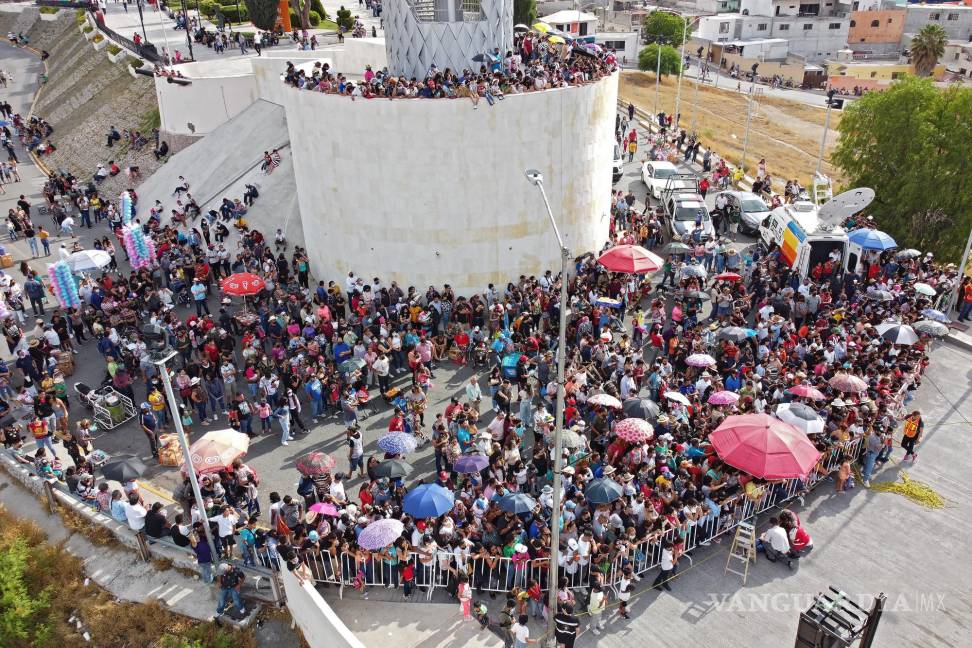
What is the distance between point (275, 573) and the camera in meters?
14.7

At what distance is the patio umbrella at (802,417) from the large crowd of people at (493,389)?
2.40ft

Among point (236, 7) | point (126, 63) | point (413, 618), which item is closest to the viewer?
point (413, 618)

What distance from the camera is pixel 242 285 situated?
74.5 ft

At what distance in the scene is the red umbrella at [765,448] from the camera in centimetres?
1458

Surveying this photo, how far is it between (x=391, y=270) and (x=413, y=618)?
13.8 metres

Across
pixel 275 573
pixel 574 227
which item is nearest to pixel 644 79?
pixel 574 227

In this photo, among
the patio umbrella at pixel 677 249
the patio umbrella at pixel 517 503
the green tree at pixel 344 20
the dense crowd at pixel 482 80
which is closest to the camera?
the patio umbrella at pixel 517 503

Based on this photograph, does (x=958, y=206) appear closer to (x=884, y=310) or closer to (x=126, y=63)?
(x=884, y=310)

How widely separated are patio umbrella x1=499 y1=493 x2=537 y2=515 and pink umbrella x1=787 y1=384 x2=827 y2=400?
728 centimetres

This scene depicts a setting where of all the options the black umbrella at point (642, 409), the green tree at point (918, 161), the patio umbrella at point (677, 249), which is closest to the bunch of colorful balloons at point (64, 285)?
the black umbrella at point (642, 409)

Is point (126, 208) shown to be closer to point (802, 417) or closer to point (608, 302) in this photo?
point (608, 302)

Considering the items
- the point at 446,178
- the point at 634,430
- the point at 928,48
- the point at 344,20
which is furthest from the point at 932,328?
the point at 928,48

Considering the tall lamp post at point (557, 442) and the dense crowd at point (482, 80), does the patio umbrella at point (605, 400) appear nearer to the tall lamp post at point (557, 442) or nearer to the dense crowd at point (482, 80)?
the tall lamp post at point (557, 442)

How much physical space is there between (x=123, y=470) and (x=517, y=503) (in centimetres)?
820
